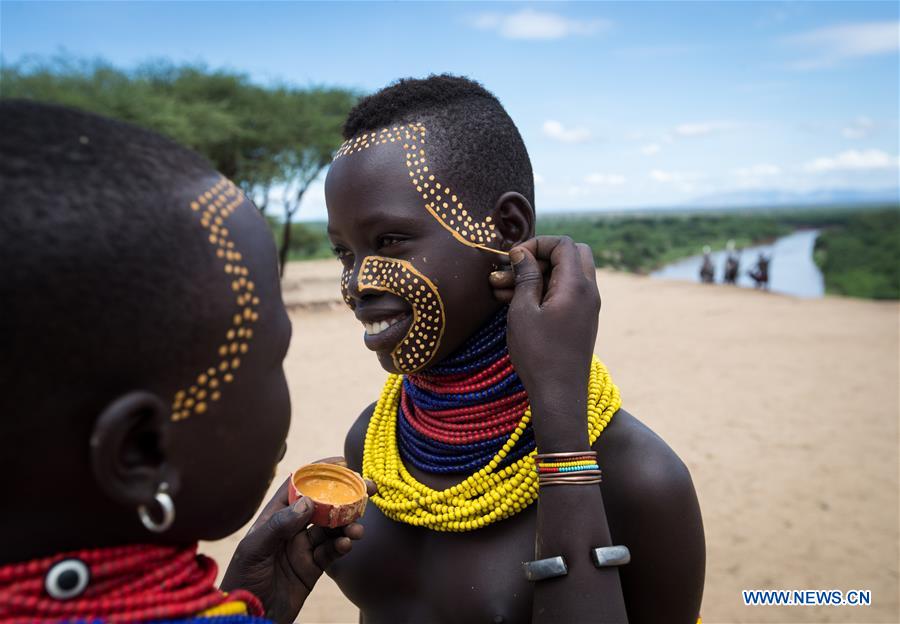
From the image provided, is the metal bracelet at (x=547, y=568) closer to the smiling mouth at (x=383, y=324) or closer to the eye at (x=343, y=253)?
the smiling mouth at (x=383, y=324)

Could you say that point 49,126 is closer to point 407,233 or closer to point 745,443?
point 407,233

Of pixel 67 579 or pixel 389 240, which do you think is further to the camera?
pixel 389 240

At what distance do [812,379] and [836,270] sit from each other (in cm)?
3401

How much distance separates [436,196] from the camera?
69.4 inches

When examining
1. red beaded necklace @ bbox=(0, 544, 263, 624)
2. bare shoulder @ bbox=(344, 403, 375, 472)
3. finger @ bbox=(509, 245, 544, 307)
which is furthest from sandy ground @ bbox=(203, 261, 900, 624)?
red beaded necklace @ bbox=(0, 544, 263, 624)

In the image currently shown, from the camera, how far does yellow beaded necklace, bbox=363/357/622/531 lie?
1665mm

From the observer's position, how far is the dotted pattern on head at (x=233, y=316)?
3.36 feet

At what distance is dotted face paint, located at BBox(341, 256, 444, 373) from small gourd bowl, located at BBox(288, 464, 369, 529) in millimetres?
360

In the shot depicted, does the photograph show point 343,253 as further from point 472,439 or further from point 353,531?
point 353,531

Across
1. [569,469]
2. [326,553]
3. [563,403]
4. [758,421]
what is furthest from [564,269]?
[758,421]

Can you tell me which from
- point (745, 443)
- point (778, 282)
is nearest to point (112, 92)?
point (745, 443)

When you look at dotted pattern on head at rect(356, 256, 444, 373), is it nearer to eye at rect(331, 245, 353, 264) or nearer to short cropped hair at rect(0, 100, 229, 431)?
eye at rect(331, 245, 353, 264)

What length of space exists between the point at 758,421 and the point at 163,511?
32.0ft

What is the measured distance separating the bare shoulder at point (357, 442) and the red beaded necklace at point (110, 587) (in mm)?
1141
